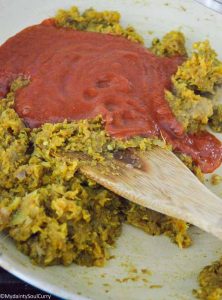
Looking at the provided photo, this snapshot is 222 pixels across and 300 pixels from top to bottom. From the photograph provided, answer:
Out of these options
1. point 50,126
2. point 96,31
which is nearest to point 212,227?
point 50,126

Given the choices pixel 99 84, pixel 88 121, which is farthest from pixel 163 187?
pixel 99 84

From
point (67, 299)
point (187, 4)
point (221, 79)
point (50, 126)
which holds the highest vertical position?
point (187, 4)

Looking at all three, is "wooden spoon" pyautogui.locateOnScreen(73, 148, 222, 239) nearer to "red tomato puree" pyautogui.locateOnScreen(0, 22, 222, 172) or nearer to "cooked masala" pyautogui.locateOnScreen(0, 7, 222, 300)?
"cooked masala" pyautogui.locateOnScreen(0, 7, 222, 300)

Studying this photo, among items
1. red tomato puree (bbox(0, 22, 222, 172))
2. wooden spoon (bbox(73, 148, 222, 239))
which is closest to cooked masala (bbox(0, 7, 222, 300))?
red tomato puree (bbox(0, 22, 222, 172))

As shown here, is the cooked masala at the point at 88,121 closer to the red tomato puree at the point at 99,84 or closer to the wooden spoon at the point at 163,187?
the red tomato puree at the point at 99,84

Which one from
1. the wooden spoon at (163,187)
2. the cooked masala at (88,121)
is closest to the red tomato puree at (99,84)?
the cooked masala at (88,121)

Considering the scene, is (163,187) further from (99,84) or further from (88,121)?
(99,84)

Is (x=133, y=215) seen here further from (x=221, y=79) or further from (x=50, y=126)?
(x=221, y=79)
